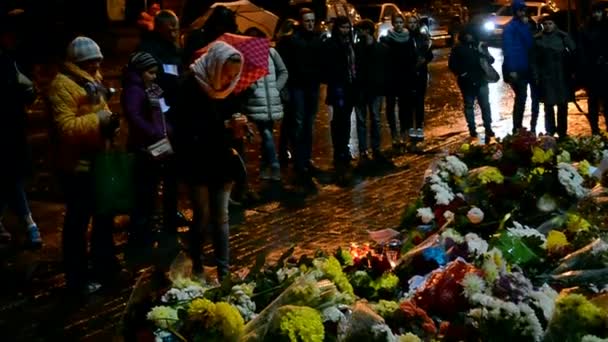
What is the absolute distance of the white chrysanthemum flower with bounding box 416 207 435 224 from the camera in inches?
258

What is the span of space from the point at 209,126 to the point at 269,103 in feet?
13.1

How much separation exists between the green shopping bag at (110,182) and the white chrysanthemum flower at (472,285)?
3685 mm

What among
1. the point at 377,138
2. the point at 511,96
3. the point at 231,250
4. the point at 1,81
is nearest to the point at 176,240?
the point at 231,250

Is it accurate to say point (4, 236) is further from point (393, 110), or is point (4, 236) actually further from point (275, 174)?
point (393, 110)

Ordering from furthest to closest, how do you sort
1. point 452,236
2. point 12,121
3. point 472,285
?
point 12,121 → point 452,236 → point 472,285

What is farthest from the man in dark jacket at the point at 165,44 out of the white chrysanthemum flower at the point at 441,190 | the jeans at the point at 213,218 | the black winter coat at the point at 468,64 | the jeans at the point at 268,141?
the black winter coat at the point at 468,64

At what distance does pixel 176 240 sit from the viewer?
9.07 m

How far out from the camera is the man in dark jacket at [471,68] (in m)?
13.7

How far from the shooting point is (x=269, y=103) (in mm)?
11062

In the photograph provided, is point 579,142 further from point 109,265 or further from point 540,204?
point 109,265

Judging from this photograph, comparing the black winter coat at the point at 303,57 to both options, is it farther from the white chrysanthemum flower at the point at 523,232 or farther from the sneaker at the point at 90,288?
the white chrysanthemum flower at the point at 523,232

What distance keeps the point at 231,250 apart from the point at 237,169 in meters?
1.62

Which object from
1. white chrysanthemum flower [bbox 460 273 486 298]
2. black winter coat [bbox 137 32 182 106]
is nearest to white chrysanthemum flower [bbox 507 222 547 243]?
white chrysanthemum flower [bbox 460 273 486 298]

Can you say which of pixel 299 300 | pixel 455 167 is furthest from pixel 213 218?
pixel 299 300
